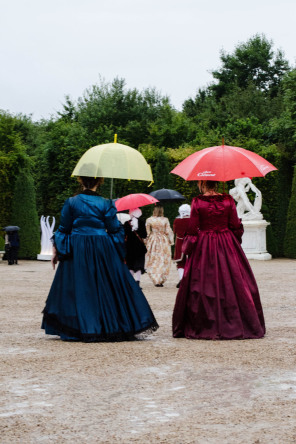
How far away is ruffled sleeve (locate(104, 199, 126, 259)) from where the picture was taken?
7.60 meters

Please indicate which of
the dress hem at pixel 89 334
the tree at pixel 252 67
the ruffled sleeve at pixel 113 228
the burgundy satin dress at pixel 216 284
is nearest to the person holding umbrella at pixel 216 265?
the burgundy satin dress at pixel 216 284

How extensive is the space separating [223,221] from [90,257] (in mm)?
1375

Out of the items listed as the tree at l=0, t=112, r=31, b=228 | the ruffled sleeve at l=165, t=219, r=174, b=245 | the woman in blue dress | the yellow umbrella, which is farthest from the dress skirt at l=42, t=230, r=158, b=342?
the tree at l=0, t=112, r=31, b=228

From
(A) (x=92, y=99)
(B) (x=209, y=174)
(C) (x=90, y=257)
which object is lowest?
(C) (x=90, y=257)

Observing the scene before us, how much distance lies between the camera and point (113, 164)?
736cm

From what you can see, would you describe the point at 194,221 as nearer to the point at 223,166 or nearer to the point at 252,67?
the point at 223,166

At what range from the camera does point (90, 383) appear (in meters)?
5.34

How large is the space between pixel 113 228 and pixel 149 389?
271 centimetres

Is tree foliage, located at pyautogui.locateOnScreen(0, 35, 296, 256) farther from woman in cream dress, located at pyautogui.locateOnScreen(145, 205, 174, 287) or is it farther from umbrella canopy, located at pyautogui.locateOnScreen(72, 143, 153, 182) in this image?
umbrella canopy, located at pyautogui.locateOnScreen(72, 143, 153, 182)

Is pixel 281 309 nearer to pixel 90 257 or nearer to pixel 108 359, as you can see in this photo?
pixel 90 257

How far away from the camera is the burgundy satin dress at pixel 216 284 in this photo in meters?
7.53

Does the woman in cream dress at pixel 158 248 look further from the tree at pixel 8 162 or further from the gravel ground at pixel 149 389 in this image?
the tree at pixel 8 162

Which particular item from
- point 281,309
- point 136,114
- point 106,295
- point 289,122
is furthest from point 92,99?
point 106,295

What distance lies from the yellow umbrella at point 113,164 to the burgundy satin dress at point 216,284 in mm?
753
